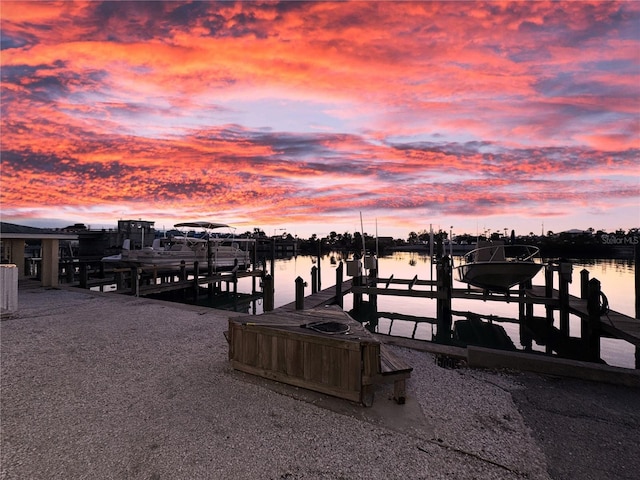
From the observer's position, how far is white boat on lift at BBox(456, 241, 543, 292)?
14846 mm

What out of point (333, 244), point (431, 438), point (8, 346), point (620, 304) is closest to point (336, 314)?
point (431, 438)

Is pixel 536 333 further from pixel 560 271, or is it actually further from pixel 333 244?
pixel 333 244

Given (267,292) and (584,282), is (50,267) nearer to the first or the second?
(267,292)

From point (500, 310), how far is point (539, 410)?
63.2ft

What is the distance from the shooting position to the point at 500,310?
22.5 meters

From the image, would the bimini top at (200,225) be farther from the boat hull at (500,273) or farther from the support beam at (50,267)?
the boat hull at (500,273)

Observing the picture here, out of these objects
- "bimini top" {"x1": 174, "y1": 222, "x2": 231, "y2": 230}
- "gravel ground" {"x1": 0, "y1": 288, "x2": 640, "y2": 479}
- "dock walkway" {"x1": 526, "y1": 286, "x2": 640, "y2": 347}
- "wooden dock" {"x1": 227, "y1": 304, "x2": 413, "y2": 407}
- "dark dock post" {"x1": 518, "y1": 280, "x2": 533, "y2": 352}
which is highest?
"bimini top" {"x1": 174, "y1": 222, "x2": 231, "y2": 230}

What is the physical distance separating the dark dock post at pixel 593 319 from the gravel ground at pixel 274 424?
709 centimetres

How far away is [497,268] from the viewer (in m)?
15.3

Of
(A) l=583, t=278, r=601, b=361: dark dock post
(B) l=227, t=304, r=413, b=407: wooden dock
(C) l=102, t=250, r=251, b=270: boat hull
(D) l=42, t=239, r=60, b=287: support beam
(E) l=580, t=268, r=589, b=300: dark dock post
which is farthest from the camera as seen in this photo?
(C) l=102, t=250, r=251, b=270: boat hull

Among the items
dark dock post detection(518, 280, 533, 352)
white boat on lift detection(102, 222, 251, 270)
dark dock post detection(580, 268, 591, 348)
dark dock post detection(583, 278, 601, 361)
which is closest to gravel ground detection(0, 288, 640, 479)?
dark dock post detection(583, 278, 601, 361)

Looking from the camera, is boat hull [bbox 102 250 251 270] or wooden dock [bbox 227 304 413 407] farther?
boat hull [bbox 102 250 251 270]

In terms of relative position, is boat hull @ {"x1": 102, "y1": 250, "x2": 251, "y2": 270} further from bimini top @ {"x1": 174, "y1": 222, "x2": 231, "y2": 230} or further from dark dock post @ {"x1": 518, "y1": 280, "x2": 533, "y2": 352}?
dark dock post @ {"x1": 518, "y1": 280, "x2": 533, "y2": 352}

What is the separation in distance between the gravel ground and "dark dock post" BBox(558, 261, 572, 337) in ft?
33.4
